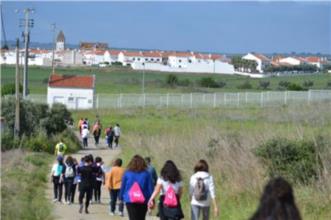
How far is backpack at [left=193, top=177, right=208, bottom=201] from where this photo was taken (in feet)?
40.8

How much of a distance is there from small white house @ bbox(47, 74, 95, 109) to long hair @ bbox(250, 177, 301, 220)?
6188 cm

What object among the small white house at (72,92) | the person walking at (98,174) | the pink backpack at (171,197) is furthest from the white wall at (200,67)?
the pink backpack at (171,197)

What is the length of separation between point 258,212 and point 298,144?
11.2 meters

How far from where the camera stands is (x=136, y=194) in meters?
12.8

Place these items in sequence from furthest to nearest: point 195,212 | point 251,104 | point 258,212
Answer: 1. point 251,104
2. point 195,212
3. point 258,212

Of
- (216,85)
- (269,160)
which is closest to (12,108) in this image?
(269,160)

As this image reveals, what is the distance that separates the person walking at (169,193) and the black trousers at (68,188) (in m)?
6.87

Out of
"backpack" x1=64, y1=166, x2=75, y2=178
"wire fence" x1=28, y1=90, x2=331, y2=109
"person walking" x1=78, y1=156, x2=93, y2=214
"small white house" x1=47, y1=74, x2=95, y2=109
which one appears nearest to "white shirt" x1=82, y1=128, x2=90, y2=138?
"backpack" x1=64, y1=166, x2=75, y2=178

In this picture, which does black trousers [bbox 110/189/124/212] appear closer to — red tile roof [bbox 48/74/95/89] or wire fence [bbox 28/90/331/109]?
wire fence [bbox 28/90/331/109]

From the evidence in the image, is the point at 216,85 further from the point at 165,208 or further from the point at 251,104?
the point at 165,208

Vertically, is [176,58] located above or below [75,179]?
above

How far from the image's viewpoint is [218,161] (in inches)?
806

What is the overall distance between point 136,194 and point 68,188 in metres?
6.92

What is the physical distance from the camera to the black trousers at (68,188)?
756 inches
